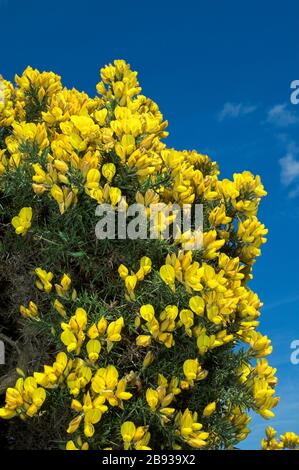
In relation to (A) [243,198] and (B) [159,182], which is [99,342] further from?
(A) [243,198]

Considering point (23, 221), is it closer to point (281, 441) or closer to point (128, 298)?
point (128, 298)

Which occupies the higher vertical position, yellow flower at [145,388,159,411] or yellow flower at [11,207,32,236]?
yellow flower at [11,207,32,236]

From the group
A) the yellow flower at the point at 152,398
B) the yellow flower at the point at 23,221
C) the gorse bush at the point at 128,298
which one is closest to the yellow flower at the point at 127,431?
the gorse bush at the point at 128,298

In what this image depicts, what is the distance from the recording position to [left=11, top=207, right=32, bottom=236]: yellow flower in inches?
155

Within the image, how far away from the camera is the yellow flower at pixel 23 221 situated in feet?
12.9

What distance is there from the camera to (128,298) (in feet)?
12.1

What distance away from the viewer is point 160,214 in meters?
3.84

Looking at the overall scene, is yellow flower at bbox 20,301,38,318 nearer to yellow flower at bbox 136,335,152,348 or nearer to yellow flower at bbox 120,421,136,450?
yellow flower at bbox 136,335,152,348

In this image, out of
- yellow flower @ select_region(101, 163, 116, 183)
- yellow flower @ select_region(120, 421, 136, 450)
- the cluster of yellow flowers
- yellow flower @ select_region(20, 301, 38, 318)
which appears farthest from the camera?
the cluster of yellow flowers

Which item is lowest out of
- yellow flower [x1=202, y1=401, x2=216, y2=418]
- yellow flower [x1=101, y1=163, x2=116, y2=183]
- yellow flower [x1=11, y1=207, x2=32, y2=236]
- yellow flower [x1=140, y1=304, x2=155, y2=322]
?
yellow flower [x1=202, y1=401, x2=216, y2=418]

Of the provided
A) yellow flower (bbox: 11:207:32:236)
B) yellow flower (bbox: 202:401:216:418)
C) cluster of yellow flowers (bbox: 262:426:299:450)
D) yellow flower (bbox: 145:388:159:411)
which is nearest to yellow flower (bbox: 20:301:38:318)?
yellow flower (bbox: 11:207:32:236)

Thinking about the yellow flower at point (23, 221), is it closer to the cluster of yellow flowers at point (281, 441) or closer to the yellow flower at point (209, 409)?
the yellow flower at point (209, 409)
